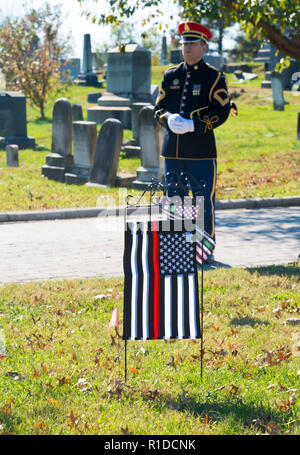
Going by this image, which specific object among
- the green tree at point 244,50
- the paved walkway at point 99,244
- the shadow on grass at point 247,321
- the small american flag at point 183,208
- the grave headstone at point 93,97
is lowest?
the paved walkway at point 99,244

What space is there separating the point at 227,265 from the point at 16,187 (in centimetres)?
600

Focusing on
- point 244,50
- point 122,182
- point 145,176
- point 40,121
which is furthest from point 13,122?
point 244,50

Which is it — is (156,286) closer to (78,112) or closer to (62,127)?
(62,127)

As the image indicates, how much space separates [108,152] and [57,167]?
2057 millimetres

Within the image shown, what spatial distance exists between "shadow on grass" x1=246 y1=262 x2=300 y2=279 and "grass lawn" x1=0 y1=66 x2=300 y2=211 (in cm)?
440

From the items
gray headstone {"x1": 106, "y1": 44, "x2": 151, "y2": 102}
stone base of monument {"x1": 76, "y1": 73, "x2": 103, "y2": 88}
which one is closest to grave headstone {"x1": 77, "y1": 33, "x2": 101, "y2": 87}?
stone base of monument {"x1": 76, "y1": 73, "x2": 103, "y2": 88}

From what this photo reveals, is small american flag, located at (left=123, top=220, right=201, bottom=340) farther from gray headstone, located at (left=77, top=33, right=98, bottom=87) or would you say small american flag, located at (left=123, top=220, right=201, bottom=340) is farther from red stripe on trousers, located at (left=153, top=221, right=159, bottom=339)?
gray headstone, located at (left=77, top=33, right=98, bottom=87)

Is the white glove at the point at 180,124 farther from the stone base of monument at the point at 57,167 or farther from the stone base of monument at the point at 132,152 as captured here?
the stone base of monument at the point at 132,152

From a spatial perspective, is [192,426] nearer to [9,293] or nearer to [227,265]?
[9,293]

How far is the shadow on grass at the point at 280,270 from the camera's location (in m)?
6.81

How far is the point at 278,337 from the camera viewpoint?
502 centimetres

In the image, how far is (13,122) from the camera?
62.4 feet

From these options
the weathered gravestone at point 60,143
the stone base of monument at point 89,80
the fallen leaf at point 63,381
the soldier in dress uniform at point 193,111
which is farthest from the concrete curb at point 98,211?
the stone base of monument at point 89,80

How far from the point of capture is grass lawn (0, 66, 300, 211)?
11.4 m
